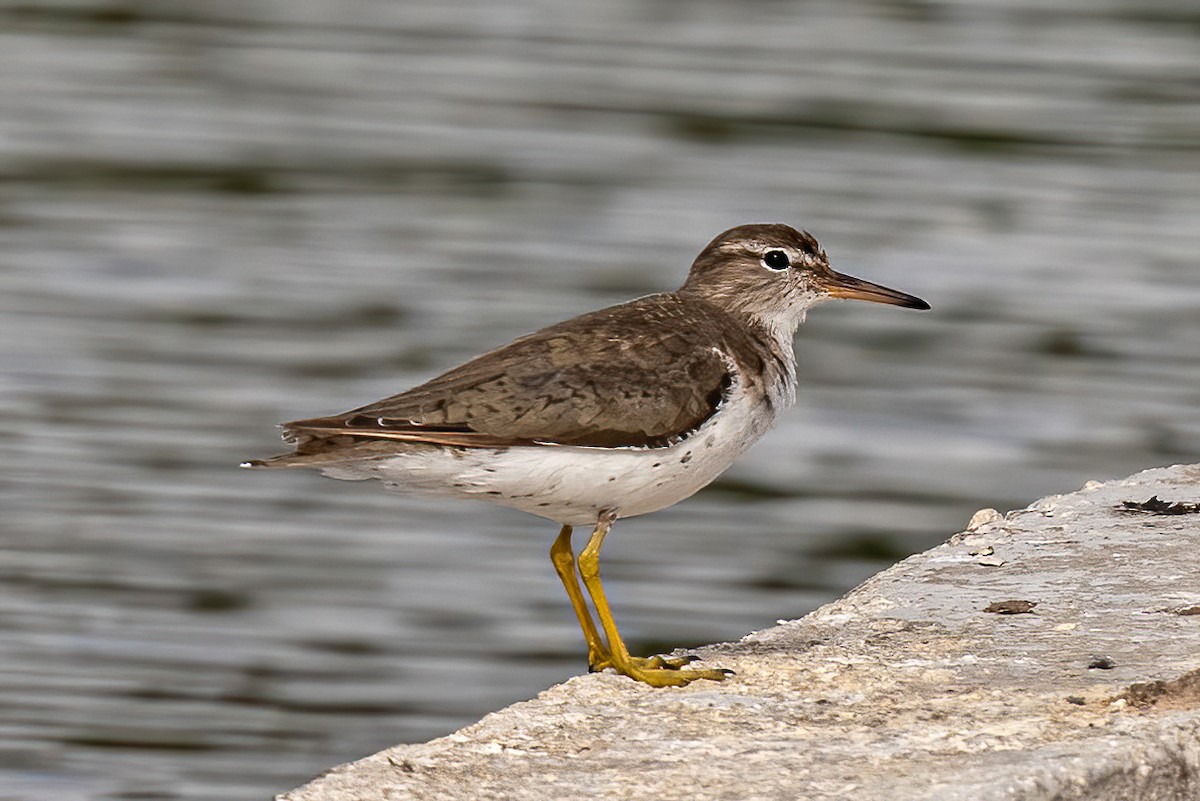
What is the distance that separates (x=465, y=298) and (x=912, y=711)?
24.6 feet

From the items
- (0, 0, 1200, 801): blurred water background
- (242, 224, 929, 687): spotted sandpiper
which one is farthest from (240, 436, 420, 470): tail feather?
(0, 0, 1200, 801): blurred water background

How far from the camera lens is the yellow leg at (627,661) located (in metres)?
6.08

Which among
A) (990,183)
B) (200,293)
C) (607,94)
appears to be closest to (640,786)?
(200,293)

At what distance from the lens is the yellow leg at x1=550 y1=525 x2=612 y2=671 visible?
21.8 ft

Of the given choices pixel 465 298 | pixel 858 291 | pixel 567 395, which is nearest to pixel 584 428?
pixel 567 395

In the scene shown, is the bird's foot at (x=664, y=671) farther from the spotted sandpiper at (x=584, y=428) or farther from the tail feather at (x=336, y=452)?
the tail feather at (x=336, y=452)

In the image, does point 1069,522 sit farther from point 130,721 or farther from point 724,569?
point 130,721

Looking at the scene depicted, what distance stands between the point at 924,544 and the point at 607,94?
815 centimetres

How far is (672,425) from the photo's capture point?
6.36m

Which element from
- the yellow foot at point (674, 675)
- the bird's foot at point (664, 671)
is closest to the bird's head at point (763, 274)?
the bird's foot at point (664, 671)

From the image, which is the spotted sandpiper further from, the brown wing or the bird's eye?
the bird's eye

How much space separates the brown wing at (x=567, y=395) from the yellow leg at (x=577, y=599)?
674 mm

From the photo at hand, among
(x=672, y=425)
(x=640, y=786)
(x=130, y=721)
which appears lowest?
(x=130, y=721)

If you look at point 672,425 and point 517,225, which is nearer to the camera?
point 672,425
